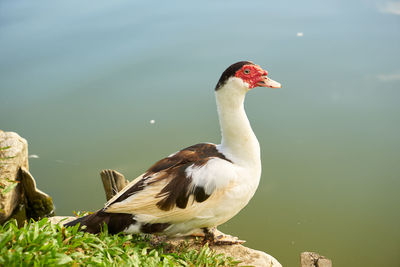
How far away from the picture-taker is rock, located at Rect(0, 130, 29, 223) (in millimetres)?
→ 4312

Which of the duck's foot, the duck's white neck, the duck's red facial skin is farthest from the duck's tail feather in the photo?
Answer: the duck's red facial skin

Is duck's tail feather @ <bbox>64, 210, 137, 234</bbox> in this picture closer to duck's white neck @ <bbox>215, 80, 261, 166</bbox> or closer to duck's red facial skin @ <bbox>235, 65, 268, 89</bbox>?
duck's white neck @ <bbox>215, 80, 261, 166</bbox>

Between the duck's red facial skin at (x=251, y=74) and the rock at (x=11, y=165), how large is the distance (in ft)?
9.53

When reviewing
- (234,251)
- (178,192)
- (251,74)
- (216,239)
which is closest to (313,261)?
(234,251)

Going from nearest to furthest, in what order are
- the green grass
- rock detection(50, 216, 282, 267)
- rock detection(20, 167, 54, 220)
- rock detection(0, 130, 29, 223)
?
the green grass
rock detection(50, 216, 282, 267)
rock detection(0, 130, 29, 223)
rock detection(20, 167, 54, 220)

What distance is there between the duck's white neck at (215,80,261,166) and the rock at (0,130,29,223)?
2.67 meters

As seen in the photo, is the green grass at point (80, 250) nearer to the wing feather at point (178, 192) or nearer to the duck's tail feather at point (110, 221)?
the duck's tail feather at point (110, 221)

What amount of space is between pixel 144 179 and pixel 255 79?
1.12 metres

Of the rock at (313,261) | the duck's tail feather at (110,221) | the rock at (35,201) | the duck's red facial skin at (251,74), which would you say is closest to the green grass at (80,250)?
the duck's tail feather at (110,221)

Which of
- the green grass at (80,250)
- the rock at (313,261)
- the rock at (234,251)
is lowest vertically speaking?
the rock at (313,261)

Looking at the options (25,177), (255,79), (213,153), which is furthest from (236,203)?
(25,177)

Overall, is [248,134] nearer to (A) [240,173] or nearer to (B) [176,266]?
(A) [240,173]

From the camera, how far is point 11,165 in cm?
442

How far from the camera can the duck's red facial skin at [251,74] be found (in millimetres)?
2820
